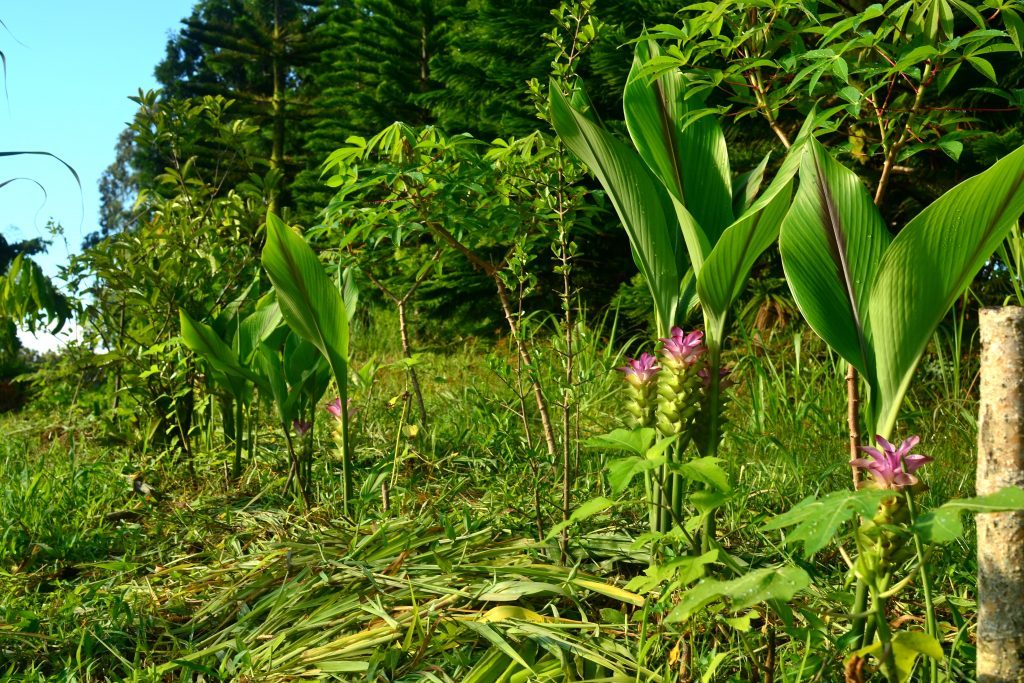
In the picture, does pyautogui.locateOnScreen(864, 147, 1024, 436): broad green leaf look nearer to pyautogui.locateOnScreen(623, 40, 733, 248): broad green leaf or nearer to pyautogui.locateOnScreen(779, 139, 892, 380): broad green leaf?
pyautogui.locateOnScreen(779, 139, 892, 380): broad green leaf

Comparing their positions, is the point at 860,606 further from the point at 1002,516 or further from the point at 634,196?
the point at 634,196

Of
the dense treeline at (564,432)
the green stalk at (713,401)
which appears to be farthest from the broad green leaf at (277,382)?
the green stalk at (713,401)

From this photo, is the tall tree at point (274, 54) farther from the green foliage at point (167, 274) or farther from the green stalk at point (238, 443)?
the green stalk at point (238, 443)

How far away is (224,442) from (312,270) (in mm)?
1202

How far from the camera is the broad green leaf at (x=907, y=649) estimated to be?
1.05 meters

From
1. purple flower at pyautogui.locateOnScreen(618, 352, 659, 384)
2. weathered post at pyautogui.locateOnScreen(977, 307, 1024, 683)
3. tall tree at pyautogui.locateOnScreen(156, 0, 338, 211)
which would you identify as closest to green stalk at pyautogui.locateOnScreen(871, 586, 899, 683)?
weathered post at pyautogui.locateOnScreen(977, 307, 1024, 683)

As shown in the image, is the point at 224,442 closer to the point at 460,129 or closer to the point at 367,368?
the point at 367,368

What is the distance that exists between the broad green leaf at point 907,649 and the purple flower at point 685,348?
554 millimetres

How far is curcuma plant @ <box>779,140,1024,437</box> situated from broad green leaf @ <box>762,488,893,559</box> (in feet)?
1.45

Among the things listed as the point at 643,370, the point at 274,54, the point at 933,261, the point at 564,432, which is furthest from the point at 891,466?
the point at 274,54

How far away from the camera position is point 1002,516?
3.71ft

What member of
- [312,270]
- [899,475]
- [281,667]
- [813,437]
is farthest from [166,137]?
[899,475]

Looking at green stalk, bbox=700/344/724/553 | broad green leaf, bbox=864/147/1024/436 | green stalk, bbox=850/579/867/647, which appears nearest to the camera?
green stalk, bbox=850/579/867/647

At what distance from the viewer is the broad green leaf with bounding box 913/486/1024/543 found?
0.91m
